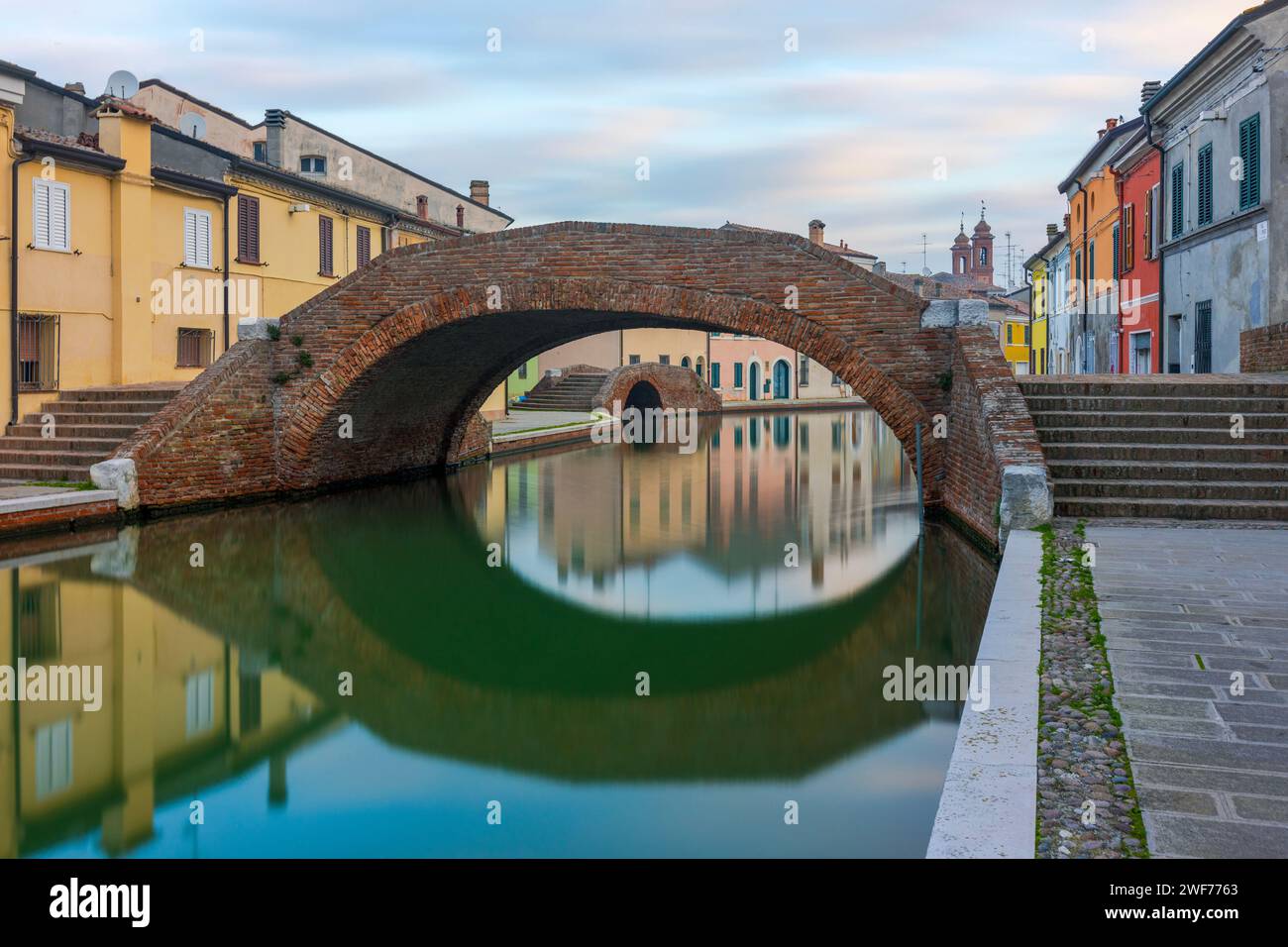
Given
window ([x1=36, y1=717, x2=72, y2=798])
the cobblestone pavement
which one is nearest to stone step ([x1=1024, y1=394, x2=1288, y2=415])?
the cobblestone pavement

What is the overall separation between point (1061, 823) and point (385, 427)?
15.7 metres

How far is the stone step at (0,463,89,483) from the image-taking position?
554 inches

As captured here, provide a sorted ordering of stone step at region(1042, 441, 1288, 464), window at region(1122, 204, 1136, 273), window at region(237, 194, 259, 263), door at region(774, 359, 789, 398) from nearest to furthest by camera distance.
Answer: stone step at region(1042, 441, 1288, 464) → window at region(237, 194, 259, 263) → window at region(1122, 204, 1136, 273) → door at region(774, 359, 789, 398)

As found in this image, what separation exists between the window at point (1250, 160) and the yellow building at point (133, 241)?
1561 cm

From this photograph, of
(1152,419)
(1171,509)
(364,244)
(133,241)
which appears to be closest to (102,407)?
(133,241)

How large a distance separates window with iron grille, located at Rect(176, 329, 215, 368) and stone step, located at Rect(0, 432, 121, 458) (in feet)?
15.2

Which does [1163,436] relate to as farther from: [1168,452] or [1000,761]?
[1000,761]

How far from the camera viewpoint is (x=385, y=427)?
18422 mm

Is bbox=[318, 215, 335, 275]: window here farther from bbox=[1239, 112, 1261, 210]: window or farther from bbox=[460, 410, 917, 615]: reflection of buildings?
bbox=[1239, 112, 1261, 210]: window

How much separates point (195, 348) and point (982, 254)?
7252 centimetres

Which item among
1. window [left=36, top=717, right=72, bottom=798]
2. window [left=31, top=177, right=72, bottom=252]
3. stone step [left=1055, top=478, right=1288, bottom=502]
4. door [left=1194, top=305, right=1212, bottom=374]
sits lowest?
window [left=36, top=717, right=72, bottom=798]

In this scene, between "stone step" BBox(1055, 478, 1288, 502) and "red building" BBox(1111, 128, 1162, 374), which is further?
"red building" BBox(1111, 128, 1162, 374)
